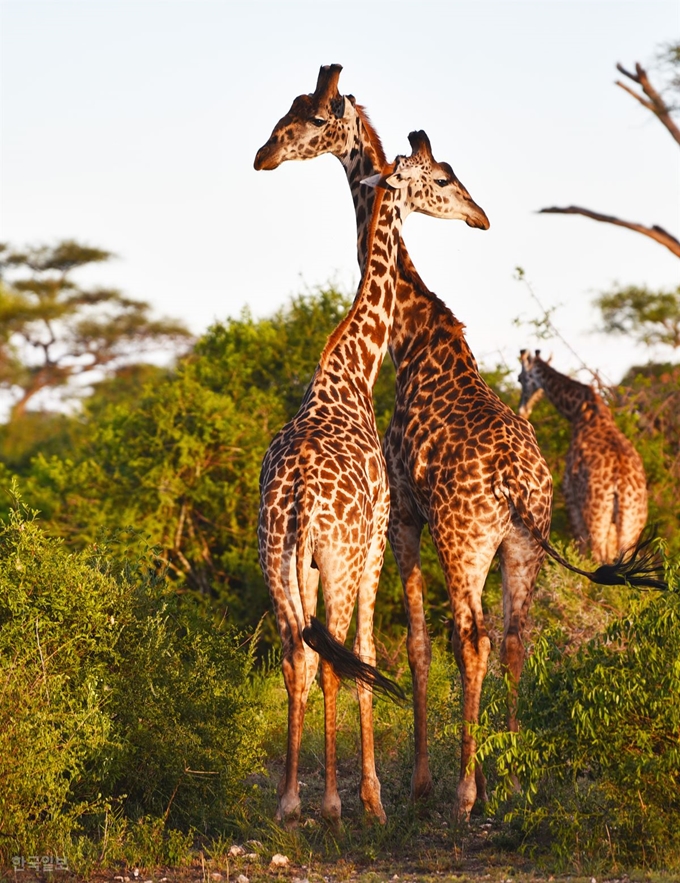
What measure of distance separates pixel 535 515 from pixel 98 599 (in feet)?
7.23

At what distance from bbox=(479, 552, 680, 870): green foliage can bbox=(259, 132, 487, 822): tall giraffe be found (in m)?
0.78

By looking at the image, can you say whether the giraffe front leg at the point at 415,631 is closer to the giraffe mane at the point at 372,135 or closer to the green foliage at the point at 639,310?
the giraffe mane at the point at 372,135

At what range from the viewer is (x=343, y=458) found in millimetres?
5973

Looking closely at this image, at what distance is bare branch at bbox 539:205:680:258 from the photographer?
10.5 meters

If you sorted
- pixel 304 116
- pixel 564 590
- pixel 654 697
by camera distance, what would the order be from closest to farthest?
1. pixel 654 697
2. pixel 304 116
3. pixel 564 590

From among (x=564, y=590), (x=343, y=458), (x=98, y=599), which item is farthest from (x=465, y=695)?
(x=564, y=590)

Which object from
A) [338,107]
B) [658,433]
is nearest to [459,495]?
[338,107]

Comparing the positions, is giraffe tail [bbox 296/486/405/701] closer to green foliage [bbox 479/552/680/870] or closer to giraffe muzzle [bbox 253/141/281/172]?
green foliage [bbox 479/552/680/870]

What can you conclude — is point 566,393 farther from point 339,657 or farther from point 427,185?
point 339,657

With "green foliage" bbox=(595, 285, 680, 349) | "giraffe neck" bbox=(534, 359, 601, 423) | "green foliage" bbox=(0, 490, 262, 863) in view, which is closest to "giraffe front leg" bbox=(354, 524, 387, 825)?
"green foliage" bbox=(0, 490, 262, 863)

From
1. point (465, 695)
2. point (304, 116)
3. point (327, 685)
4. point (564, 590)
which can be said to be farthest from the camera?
point (564, 590)

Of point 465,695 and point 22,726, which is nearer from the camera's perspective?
point 22,726

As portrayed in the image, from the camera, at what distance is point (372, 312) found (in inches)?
271

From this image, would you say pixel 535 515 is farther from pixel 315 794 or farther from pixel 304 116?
pixel 304 116
